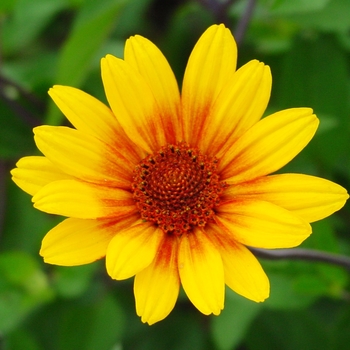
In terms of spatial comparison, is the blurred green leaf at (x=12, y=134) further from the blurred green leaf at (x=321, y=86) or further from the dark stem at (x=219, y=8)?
the blurred green leaf at (x=321, y=86)

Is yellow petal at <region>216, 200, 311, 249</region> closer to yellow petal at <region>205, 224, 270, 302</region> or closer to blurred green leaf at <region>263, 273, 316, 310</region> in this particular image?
yellow petal at <region>205, 224, 270, 302</region>

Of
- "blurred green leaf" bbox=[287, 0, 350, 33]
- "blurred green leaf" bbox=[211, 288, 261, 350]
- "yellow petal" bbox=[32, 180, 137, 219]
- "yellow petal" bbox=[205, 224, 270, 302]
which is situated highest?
"yellow petal" bbox=[32, 180, 137, 219]

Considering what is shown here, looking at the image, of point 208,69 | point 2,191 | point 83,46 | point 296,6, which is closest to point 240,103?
point 208,69

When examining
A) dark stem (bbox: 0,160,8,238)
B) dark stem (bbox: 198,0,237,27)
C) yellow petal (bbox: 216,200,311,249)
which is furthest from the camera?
dark stem (bbox: 0,160,8,238)

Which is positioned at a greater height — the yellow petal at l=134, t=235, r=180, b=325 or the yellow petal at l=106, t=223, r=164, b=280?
the yellow petal at l=106, t=223, r=164, b=280

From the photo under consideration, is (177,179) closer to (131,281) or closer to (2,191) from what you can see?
(131,281)

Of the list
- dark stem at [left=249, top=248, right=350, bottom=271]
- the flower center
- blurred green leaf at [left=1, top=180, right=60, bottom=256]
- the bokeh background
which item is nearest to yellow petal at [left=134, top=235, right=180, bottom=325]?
the flower center

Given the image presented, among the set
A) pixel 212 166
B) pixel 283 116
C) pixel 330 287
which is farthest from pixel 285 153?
pixel 330 287
